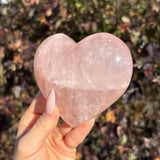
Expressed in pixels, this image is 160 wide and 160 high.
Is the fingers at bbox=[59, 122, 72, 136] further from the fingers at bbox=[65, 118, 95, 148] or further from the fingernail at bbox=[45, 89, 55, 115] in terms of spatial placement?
the fingernail at bbox=[45, 89, 55, 115]

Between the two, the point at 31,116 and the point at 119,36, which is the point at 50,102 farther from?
the point at 119,36

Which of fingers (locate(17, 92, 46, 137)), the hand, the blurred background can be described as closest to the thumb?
the hand

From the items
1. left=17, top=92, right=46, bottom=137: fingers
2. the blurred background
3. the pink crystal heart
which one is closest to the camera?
the pink crystal heart

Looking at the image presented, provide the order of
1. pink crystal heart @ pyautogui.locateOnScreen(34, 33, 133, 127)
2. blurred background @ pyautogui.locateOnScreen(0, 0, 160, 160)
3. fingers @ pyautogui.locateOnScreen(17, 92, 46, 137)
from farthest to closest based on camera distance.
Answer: blurred background @ pyautogui.locateOnScreen(0, 0, 160, 160) → fingers @ pyautogui.locateOnScreen(17, 92, 46, 137) → pink crystal heart @ pyautogui.locateOnScreen(34, 33, 133, 127)

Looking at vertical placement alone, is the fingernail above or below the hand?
above

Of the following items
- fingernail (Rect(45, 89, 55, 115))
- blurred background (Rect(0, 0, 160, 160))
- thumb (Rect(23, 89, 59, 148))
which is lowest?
blurred background (Rect(0, 0, 160, 160))

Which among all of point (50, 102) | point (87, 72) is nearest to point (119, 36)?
point (87, 72)

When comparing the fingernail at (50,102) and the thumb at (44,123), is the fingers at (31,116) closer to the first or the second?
the thumb at (44,123)
